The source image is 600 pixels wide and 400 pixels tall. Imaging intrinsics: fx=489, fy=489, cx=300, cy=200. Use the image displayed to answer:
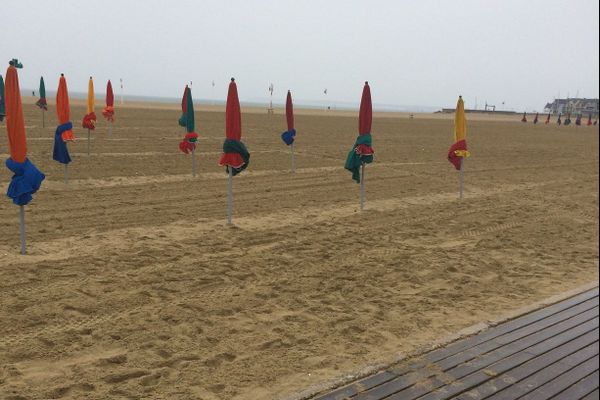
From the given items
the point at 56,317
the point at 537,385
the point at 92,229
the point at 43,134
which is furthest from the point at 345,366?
the point at 43,134

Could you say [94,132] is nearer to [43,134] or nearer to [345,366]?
[43,134]

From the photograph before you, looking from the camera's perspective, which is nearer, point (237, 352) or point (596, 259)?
point (237, 352)

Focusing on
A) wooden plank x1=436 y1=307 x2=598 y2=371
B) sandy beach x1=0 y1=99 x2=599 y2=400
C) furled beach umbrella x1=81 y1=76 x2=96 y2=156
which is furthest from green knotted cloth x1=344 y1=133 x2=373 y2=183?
furled beach umbrella x1=81 y1=76 x2=96 y2=156

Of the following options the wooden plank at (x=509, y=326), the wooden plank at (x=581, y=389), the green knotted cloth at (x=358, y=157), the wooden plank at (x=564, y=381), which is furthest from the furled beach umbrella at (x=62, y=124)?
the wooden plank at (x=581, y=389)

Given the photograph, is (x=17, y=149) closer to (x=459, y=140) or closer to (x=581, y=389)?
(x=581, y=389)

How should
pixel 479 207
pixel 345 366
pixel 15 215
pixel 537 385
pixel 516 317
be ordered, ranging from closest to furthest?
pixel 537 385, pixel 345 366, pixel 516 317, pixel 15 215, pixel 479 207

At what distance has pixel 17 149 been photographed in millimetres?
6551

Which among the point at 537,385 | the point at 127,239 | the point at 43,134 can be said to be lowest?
the point at 537,385

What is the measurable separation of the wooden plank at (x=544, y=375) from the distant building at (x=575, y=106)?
99914mm

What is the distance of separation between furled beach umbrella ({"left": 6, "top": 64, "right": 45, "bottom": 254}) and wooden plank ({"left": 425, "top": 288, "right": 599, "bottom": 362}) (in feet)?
18.4

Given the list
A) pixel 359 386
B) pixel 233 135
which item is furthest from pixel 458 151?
pixel 359 386

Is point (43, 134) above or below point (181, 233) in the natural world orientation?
above

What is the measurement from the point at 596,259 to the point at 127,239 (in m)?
7.40

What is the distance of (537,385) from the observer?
12.8 feet
